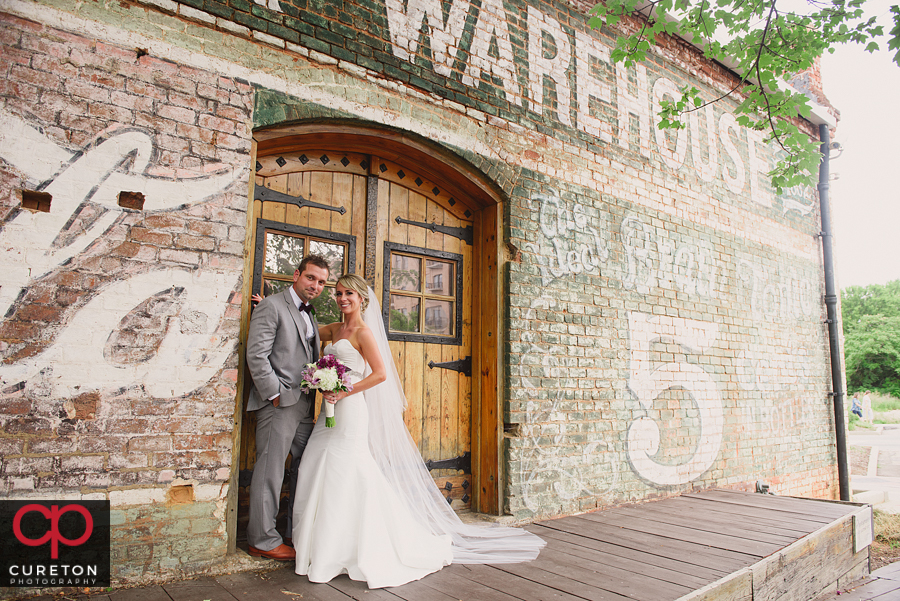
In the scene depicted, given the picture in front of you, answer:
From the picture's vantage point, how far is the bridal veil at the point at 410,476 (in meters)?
3.47

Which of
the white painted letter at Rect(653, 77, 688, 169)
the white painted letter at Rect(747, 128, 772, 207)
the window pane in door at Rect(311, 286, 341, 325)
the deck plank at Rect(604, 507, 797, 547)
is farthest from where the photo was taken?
the white painted letter at Rect(747, 128, 772, 207)

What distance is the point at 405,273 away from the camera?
171 inches

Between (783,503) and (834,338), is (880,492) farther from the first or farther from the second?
(783,503)

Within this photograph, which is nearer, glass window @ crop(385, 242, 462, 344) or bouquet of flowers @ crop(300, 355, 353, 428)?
bouquet of flowers @ crop(300, 355, 353, 428)

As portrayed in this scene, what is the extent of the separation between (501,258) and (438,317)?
0.72 metres

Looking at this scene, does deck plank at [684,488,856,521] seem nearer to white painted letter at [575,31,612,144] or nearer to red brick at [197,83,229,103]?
white painted letter at [575,31,612,144]

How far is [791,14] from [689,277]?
107 inches

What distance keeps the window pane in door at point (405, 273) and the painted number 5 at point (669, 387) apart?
2.31m

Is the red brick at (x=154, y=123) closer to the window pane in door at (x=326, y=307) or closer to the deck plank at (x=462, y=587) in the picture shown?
the window pane in door at (x=326, y=307)

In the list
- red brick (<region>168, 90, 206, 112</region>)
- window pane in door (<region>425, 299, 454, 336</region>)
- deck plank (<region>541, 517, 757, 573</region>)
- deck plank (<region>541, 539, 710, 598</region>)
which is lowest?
deck plank (<region>541, 517, 757, 573</region>)

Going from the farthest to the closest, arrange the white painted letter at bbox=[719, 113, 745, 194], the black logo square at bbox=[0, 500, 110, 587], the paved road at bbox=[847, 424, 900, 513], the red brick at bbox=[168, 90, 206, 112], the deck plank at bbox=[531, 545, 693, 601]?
1. the paved road at bbox=[847, 424, 900, 513]
2. the white painted letter at bbox=[719, 113, 745, 194]
3. the red brick at bbox=[168, 90, 206, 112]
4. the deck plank at bbox=[531, 545, 693, 601]
5. the black logo square at bbox=[0, 500, 110, 587]

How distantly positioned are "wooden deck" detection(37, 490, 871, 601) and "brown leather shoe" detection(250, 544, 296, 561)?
0.08 m

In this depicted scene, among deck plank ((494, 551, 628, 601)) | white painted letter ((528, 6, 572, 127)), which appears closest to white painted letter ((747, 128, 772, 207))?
white painted letter ((528, 6, 572, 127))

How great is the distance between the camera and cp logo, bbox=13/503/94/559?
257cm
